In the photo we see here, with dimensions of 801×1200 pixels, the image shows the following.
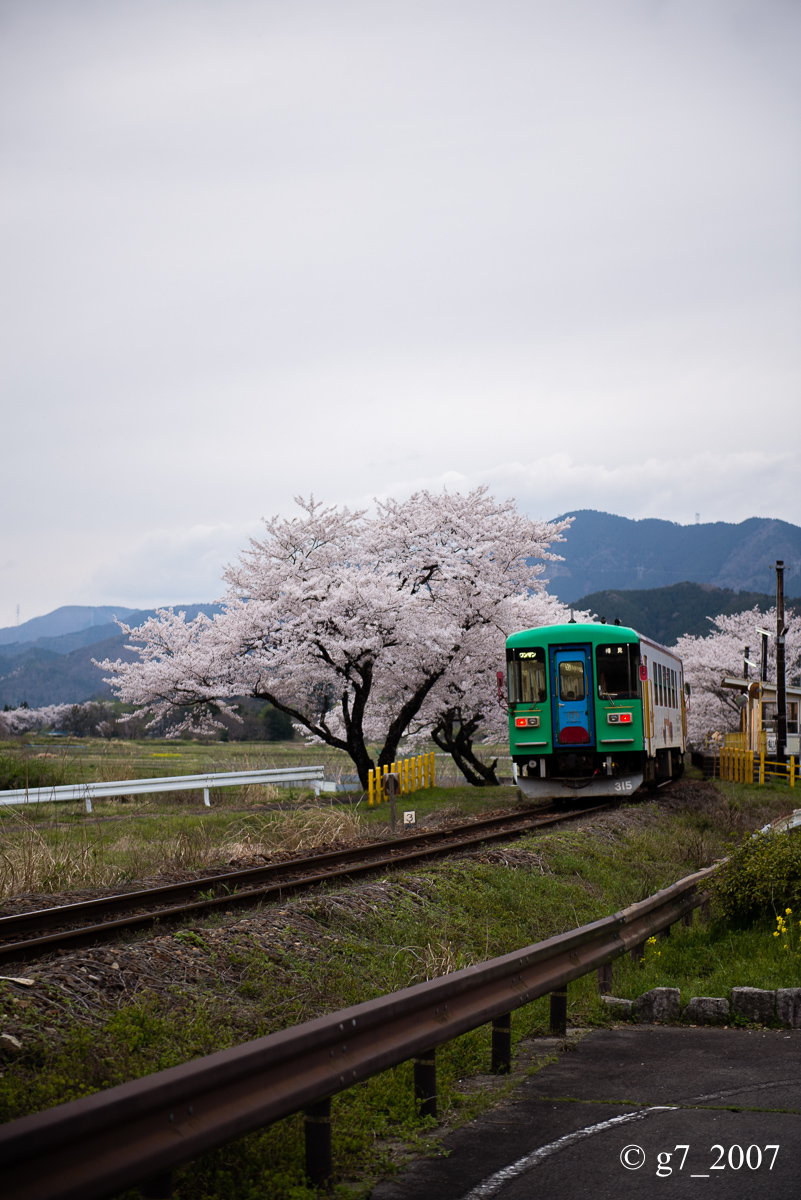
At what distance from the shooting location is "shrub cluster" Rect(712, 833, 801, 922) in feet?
28.9

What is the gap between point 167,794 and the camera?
2591 centimetres

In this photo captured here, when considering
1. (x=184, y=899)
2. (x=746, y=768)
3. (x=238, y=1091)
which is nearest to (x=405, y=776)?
(x=746, y=768)

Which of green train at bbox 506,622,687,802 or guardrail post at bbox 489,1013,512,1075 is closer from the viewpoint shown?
guardrail post at bbox 489,1013,512,1075

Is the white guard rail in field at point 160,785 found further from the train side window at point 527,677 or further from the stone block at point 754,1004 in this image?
the stone block at point 754,1004

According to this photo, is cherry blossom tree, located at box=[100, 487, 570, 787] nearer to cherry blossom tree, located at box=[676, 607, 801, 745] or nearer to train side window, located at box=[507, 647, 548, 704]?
train side window, located at box=[507, 647, 548, 704]

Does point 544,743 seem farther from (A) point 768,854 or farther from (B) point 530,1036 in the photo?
(B) point 530,1036

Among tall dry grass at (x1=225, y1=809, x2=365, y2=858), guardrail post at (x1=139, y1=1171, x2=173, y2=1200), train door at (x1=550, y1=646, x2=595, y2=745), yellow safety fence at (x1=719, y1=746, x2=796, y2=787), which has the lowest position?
yellow safety fence at (x1=719, y1=746, x2=796, y2=787)

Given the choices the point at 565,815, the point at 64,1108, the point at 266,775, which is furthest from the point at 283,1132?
the point at 266,775

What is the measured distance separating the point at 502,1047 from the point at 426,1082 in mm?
839

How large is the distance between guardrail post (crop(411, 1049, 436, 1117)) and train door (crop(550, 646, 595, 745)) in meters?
15.4

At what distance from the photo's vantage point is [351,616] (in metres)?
27.7

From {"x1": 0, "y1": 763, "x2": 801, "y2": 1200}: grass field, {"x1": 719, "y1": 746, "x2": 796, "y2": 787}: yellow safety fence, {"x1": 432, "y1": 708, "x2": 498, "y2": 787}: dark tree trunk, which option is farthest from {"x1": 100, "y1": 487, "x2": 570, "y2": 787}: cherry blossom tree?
{"x1": 0, "y1": 763, "x2": 801, "y2": 1200}: grass field

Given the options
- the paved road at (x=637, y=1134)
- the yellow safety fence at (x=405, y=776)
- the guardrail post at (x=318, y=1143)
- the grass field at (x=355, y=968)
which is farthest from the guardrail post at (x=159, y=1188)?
the yellow safety fence at (x=405, y=776)

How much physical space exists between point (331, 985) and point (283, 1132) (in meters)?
2.33
